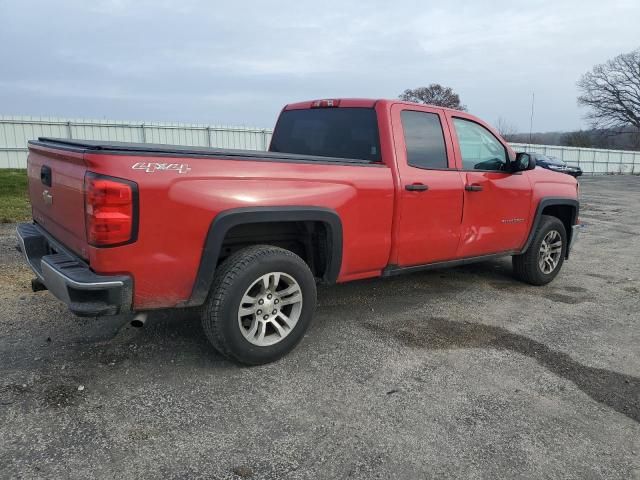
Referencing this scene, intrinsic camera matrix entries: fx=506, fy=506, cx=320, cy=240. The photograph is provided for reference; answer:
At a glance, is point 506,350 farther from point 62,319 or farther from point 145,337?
point 62,319

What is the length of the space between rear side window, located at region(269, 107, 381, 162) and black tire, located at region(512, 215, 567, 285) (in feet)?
8.06

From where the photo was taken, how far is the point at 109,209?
106 inches

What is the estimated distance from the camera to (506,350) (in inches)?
151

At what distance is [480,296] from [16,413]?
4.14 meters

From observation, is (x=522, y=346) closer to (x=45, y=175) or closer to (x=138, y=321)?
(x=138, y=321)

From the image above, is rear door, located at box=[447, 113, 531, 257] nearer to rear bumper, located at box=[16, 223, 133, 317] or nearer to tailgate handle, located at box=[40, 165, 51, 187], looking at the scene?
rear bumper, located at box=[16, 223, 133, 317]

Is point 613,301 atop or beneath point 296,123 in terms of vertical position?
beneath

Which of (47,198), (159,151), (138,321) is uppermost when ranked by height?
(159,151)

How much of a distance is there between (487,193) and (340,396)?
2.63 metres

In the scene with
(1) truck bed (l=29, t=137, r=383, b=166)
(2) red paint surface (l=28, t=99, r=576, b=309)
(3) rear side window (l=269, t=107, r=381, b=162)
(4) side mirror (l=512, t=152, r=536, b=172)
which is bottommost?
(2) red paint surface (l=28, t=99, r=576, b=309)

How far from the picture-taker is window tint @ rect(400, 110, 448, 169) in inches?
165

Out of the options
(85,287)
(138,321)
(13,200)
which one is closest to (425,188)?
(138,321)

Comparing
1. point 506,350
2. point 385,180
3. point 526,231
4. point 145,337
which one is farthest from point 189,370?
point 526,231

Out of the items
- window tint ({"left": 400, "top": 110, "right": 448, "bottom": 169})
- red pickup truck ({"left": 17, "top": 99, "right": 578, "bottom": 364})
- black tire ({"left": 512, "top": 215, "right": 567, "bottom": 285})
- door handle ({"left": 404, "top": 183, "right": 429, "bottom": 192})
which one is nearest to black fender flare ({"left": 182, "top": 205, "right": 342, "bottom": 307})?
red pickup truck ({"left": 17, "top": 99, "right": 578, "bottom": 364})
